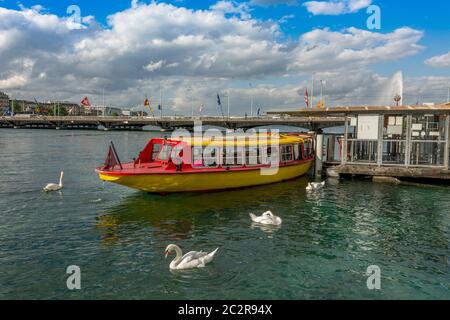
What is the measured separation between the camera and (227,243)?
1538cm

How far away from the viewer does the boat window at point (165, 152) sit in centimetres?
2547

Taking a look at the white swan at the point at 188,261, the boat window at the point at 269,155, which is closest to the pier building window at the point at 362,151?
the boat window at the point at 269,155

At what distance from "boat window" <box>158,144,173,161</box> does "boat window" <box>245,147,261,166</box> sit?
5.19 m

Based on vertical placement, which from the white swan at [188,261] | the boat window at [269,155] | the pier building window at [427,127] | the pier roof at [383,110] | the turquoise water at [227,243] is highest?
the pier roof at [383,110]

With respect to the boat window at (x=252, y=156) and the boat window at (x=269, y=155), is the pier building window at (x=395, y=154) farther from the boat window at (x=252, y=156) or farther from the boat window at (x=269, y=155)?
the boat window at (x=252, y=156)

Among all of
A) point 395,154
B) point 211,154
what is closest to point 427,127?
point 395,154

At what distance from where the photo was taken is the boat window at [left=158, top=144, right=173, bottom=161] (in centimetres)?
2547

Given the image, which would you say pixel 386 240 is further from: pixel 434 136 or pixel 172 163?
pixel 434 136

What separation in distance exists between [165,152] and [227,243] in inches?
458

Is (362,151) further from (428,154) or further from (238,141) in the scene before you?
(238,141)

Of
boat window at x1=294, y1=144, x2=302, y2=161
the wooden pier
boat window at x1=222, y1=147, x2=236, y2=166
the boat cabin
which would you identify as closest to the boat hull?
the boat cabin

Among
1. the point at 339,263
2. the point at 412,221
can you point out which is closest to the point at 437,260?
the point at 339,263

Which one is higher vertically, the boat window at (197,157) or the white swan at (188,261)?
the boat window at (197,157)

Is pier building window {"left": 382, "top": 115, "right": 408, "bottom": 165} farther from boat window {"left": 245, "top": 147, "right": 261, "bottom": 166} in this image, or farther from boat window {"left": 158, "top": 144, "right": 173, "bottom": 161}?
boat window {"left": 158, "top": 144, "right": 173, "bottom": 161}
